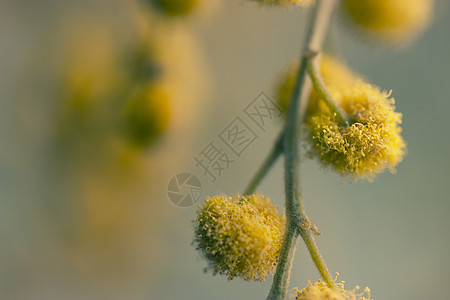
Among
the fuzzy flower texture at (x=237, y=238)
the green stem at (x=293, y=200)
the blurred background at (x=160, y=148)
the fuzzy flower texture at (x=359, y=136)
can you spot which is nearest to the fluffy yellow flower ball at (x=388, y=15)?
the blurred background at (x=160, y=148)

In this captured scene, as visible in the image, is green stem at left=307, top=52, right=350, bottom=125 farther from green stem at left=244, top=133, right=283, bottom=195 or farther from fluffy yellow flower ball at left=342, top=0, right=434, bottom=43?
fluffy yellow flower ball at left=342, top=0, right=434, bottom=43

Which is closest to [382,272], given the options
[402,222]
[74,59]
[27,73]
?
[402,222]

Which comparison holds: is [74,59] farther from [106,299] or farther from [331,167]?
[331,167]

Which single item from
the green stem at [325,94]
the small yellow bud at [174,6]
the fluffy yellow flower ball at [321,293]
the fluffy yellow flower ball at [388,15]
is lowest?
the fluffy yellow flower ball at [321,293]

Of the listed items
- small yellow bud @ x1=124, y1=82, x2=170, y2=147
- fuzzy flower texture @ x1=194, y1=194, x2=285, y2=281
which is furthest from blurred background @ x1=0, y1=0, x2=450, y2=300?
fuzzy flower texture @ x1=194, y1=194, x2=285, y2=281

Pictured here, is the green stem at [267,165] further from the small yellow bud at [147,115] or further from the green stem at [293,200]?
the small yellow bud at [147,115]

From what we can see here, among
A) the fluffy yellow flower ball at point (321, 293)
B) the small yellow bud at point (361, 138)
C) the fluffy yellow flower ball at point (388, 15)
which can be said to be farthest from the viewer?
the fluffy yellow flower ball at point (388, 15)

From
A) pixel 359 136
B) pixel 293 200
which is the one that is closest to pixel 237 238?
pixel 293 200
